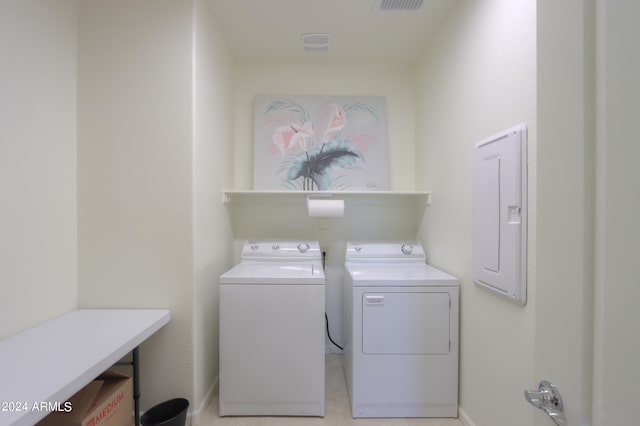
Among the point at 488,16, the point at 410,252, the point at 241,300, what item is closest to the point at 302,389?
the point at 241,300

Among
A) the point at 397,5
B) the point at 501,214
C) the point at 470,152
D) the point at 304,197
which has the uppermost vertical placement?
the point at 397,5

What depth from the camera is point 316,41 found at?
2191mm

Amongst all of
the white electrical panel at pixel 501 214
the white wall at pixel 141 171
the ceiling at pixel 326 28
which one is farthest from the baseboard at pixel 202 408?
the ceiling at pixel 326 28

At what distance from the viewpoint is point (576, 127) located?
48 centimetres

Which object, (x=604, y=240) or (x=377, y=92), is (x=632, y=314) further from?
(x=377, y=92)

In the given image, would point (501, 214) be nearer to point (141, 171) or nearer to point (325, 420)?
point (325, 420)

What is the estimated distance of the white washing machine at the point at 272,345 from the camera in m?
1.71

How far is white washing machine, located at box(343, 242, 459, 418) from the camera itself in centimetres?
171

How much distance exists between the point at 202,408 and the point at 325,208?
5.04 feet

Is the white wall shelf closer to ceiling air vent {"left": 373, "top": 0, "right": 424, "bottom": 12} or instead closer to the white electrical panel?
the white electrical panel

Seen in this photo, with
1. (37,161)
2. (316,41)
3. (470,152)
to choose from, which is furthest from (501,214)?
(37,161)

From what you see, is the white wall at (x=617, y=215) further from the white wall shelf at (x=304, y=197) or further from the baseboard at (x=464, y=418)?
the white wall shelf at (x=304, y=197)

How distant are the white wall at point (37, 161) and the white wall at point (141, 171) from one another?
2.8 inches

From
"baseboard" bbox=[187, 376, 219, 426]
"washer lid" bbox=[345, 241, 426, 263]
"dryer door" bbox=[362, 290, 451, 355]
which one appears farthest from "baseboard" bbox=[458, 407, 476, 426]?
"baseboard" bbox=[187, 376, 219, 426]
